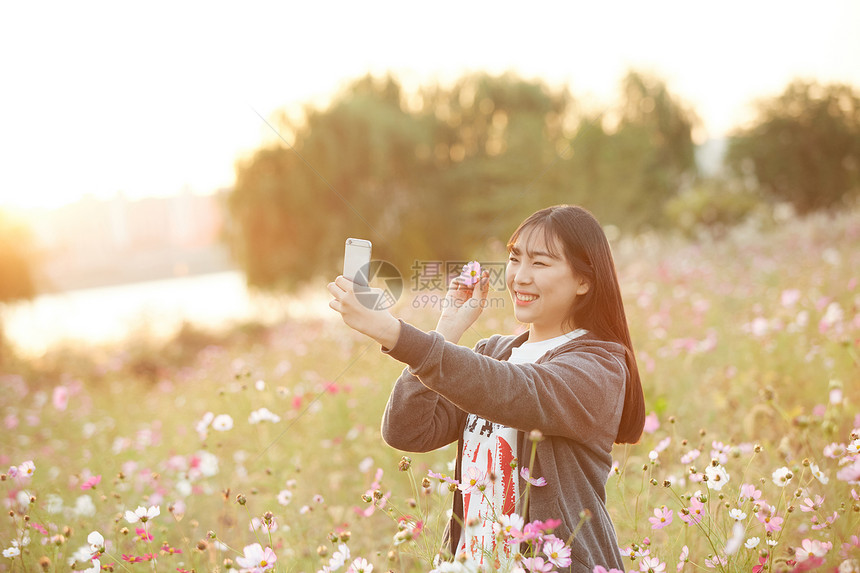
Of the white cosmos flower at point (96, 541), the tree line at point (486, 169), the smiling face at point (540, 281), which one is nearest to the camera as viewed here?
the white cosmos flower at point (96, 541)

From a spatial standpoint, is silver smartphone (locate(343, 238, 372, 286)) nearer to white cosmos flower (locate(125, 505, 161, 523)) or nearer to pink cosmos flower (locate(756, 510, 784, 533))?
white cosmos flower (locate(125, 505, 161, 523))

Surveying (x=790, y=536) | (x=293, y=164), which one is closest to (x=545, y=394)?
(x=790, y=536)

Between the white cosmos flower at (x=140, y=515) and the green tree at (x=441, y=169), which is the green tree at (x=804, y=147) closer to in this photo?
the green tree at (x=441, y=169)

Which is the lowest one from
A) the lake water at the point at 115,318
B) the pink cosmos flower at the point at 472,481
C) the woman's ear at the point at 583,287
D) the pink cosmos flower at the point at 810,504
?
the lake water at the point at 115,318

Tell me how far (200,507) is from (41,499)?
0.77 meters

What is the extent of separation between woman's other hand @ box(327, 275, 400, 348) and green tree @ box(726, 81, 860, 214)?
1621cm

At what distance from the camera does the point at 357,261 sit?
1038mm

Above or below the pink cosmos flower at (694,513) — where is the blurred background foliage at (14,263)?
below

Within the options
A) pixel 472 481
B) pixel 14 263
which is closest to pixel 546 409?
pixel 472 481

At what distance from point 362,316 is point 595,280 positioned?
1.78 feet

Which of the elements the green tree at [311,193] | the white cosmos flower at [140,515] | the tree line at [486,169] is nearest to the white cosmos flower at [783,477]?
the white cosmos flower at [140,515]

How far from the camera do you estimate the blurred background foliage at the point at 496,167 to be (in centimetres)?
1045

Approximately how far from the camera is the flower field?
3.98 feet

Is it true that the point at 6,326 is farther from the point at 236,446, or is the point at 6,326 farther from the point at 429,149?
the point at 429,149
